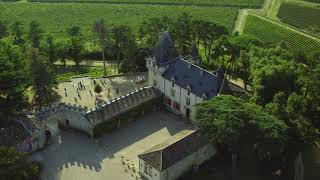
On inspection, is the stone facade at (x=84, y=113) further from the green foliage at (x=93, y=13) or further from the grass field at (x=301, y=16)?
the grass field at (x=301, y=16)

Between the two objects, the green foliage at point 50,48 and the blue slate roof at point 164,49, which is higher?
the blue slate roof at point 164,49

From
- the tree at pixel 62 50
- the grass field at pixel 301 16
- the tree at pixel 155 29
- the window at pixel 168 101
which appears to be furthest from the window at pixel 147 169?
the grass field at pixel 301 16

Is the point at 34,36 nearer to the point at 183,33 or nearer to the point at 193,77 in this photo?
the point at 183,33

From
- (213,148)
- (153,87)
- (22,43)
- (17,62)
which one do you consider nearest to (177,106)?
(153,87)

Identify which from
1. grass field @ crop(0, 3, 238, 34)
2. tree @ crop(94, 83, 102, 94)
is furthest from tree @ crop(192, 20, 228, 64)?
grass field @ crop(0, 3, 238, 34)

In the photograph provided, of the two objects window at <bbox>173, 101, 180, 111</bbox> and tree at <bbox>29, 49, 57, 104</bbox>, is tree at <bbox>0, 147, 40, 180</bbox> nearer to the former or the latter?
tree at <bbox>29, 49, 57, 104</bbox>

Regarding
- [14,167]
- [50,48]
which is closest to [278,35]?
[50,48]
